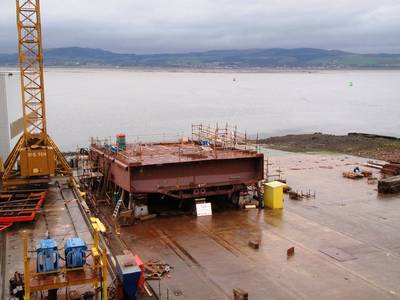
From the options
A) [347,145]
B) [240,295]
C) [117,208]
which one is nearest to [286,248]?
[240,295]

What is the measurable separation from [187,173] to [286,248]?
24.8 feet

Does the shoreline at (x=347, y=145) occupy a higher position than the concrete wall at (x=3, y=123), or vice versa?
the concrete wall at (x=3, y=123)

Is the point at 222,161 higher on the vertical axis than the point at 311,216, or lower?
higher

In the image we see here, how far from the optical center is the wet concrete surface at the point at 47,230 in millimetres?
16359

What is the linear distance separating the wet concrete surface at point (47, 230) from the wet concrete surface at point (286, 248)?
8.46 feet


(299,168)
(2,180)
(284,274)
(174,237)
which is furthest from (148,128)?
(284,274)

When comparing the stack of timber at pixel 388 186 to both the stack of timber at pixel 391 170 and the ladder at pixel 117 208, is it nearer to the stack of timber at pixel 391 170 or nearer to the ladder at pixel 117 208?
the stack of timber at pixel 391 170

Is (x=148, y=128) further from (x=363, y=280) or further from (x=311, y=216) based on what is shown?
(x=363, y=280)

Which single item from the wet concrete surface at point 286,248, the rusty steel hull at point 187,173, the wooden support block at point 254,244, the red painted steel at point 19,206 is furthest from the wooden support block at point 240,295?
the rusty steel hull at point 187,173

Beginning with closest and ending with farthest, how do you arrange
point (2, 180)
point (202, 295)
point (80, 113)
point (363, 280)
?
point (202, 295)
point (363, 280)
point (2, 180)
point (80, 113)

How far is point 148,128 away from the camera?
80.2 m

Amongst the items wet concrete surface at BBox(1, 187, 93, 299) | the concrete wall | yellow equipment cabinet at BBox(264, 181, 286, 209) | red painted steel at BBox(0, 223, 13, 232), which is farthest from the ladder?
the concrete wall

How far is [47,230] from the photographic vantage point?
19.6 meters

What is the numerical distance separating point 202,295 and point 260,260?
383 centimetres
